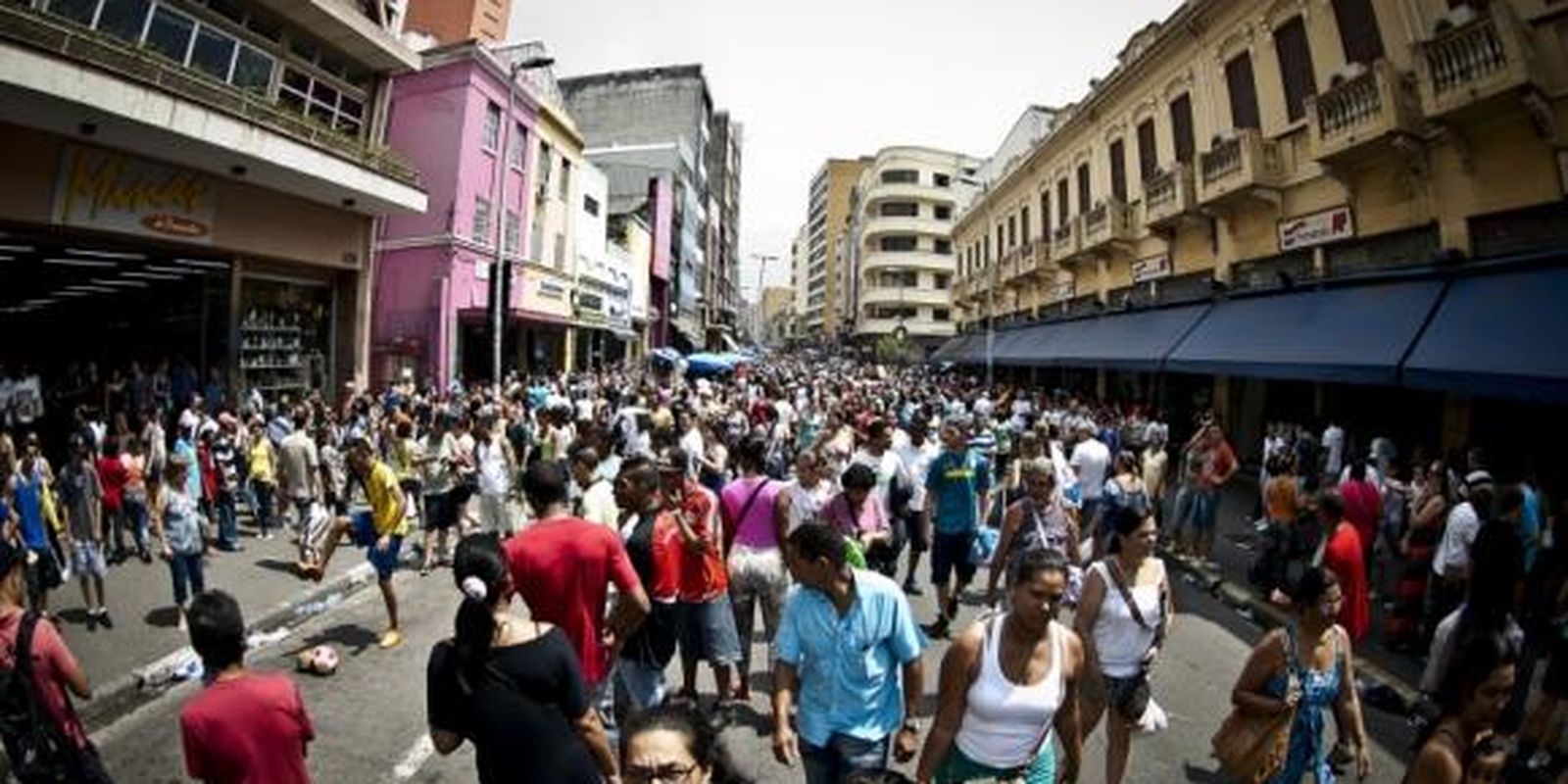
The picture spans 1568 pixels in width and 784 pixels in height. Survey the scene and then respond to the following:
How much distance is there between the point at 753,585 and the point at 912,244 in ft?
213

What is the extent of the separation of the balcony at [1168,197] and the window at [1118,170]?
2412 millimetres

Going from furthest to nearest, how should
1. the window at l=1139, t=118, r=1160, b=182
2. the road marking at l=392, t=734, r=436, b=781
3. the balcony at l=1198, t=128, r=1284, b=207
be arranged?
the window at l=1139, t=118, r=1160, b=182 < the balcony at l=1198, t=128, r=1284, b=207 < the road marking at l=392, t=734, r=436, b=781

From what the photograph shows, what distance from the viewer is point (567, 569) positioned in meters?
3.92

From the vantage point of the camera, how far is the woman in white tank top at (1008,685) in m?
3.06

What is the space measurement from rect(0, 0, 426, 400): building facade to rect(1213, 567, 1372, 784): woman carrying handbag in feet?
45.8

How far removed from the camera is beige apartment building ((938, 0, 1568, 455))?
977 centimetres

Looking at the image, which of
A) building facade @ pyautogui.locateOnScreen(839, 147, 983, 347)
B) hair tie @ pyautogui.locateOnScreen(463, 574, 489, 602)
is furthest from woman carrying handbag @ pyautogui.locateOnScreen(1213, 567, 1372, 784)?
building facade @ pyautogui.locateOnScreen(839, 147, 983, 347)

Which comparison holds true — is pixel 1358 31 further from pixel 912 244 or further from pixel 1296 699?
pixel 912 244

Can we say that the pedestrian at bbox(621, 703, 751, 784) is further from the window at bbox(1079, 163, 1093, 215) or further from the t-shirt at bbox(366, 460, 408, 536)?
the window at bbox(1079, 163, 1093, 215)

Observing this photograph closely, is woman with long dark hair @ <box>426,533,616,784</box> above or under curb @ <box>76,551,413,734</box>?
above

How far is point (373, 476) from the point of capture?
7016mm

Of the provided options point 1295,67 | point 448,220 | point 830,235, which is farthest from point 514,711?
point 830,235

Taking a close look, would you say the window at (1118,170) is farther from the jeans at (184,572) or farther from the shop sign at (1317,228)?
the jeans at (184,572)

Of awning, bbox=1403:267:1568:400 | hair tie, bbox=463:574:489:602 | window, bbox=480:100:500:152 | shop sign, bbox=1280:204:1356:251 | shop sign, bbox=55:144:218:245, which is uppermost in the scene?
window, bbox=480:100:500:152
